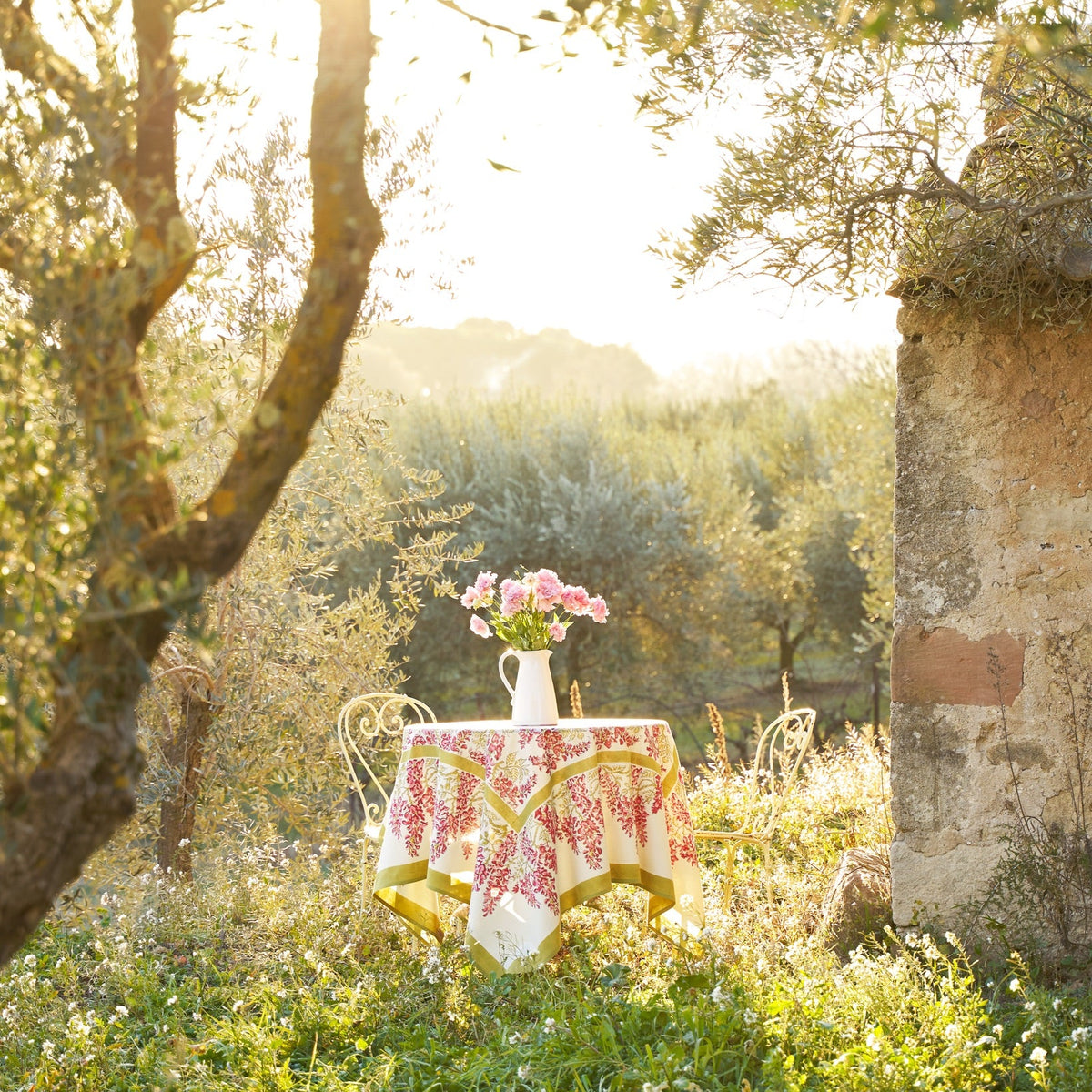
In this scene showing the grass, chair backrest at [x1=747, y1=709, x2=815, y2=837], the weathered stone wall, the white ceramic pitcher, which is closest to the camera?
the grass

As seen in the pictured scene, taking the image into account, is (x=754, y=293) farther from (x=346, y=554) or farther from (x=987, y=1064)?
(x=346, y=554)

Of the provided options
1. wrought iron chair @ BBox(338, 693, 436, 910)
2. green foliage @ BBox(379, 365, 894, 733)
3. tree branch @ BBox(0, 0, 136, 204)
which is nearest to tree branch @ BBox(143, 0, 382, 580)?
tree branch @ BBox(0, 0, 136, 204)

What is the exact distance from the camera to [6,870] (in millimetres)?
1512

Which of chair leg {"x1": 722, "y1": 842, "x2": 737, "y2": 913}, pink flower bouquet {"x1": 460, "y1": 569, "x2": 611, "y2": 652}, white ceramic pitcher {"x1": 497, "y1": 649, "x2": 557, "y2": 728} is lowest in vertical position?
chair leg {"x1": 722, "y1": 842, "x2": 737, "y2": 913}

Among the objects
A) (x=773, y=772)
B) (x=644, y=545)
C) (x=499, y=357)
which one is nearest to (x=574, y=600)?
(x=773, y=772)

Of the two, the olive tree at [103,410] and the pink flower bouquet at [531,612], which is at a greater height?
the olive tree at [103,410]

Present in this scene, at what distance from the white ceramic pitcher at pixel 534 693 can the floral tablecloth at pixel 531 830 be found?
0.09 m

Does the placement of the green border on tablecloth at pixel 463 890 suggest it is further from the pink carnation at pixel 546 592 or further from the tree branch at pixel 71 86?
the tree branch at pixel 71 86

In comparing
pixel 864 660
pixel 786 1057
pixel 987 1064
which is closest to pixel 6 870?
pixel 786 1057

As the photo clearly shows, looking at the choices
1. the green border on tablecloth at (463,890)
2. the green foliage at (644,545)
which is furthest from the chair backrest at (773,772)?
the green foliage at (644,545)

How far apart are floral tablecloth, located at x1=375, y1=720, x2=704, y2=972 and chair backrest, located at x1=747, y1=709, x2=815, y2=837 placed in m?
0.41

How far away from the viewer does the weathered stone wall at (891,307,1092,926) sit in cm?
359

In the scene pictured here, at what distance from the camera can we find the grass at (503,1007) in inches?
105

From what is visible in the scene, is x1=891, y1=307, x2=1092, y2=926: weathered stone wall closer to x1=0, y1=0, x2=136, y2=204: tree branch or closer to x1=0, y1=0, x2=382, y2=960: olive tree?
x1=0, y1=0, x2=382, y2=960: olive tree
